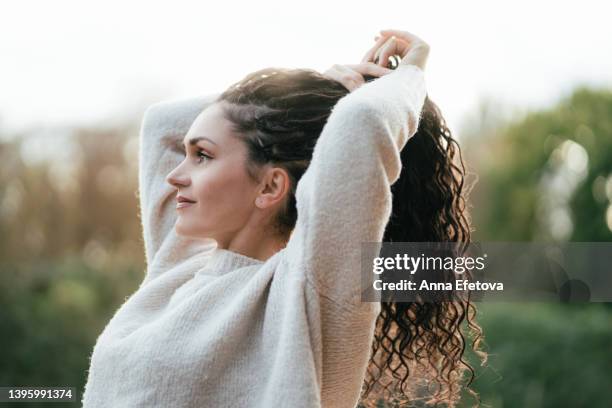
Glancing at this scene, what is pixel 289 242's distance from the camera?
127 centimetres

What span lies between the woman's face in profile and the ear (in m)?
0.02

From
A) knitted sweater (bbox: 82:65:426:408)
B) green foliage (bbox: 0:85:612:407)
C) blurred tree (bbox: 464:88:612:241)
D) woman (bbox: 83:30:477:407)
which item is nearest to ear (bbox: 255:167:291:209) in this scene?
woman (bbox: 83:30:477:407)

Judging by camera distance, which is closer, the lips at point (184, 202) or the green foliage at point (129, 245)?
the lips at point (184, 202)

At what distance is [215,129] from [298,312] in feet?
1.25

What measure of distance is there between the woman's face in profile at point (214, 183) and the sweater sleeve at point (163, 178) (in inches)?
9.7

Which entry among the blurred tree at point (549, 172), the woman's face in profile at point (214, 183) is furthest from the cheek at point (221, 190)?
the blurred tree at point (549, 172)

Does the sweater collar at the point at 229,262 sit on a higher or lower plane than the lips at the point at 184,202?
lower

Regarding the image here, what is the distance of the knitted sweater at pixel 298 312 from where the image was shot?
1.17 meters

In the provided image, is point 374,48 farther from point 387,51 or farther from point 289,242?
point 289,242

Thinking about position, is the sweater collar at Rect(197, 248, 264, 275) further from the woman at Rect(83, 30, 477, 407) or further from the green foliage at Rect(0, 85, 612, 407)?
the green foliage at Rect(0, 85, 612, 407)

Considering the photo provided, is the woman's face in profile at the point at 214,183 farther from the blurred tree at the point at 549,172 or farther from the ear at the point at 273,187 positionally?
the blurred tree at the point at 549,172

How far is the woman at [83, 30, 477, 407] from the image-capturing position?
118cm

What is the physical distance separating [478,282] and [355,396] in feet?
1.34

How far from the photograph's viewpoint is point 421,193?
1.49 metres
